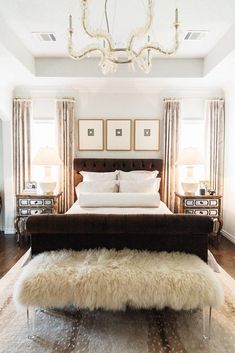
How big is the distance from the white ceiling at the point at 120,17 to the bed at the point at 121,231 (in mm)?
2230

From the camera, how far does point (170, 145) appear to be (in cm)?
512

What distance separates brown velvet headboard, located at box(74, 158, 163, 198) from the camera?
5.11m

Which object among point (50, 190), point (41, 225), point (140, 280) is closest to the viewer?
point (140, 280)

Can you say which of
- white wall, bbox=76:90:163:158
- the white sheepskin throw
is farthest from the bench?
white wall, bbox=76:90:163:158

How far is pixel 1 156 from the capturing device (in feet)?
17.2

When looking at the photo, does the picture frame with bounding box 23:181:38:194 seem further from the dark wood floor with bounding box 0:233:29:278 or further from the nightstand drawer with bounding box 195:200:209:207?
the nightstand drawer with bounding box 195:200:209:207

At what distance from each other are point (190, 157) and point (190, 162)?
0.29 ft

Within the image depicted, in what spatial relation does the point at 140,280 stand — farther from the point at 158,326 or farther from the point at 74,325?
the point at 74,325

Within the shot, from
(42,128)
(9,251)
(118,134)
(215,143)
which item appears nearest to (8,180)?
(42,128)

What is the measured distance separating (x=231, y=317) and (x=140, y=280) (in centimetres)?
102

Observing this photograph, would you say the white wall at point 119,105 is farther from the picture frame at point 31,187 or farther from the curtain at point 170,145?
the picture frame at point 31,187

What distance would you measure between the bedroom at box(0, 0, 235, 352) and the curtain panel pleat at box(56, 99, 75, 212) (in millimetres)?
122

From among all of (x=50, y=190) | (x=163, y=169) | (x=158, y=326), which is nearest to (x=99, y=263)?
(x=158, y=326)

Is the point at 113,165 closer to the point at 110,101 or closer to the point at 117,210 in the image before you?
the point at 110,101
